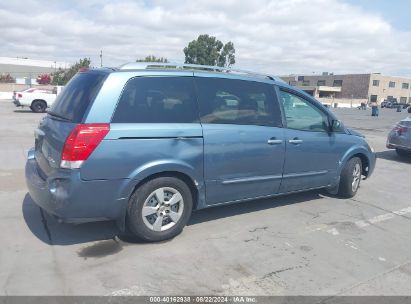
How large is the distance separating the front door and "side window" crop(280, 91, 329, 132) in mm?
224

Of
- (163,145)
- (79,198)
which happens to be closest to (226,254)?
(163,145)

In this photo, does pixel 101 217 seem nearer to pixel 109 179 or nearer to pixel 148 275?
pixel 109 179

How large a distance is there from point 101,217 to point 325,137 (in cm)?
341

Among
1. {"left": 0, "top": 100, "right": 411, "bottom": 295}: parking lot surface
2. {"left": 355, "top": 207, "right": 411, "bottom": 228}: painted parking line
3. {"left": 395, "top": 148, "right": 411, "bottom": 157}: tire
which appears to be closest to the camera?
{"left": 0, "top": 100, "right": 411, "bottom": 295}: parking lot surface

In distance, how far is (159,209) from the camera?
4129 mm

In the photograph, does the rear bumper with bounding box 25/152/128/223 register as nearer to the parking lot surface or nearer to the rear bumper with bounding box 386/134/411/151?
the parking lot surface

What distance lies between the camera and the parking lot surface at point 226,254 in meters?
3.34

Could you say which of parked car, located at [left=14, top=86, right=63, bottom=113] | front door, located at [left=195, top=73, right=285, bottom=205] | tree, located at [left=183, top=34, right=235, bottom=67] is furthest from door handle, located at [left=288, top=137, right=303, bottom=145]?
tree, located at [left=183, top=34, right=235, bottom=67]

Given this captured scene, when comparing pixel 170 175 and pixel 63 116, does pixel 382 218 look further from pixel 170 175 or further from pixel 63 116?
pixel 63 116

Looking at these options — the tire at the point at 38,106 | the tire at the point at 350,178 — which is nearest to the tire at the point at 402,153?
the tire at the point at 350,178

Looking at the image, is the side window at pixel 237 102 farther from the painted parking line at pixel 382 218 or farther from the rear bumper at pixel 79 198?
the painted parking line at pixel 382 218

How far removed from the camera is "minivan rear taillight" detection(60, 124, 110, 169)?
143 inches

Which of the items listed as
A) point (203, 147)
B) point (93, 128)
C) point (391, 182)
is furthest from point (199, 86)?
point (391, 182)

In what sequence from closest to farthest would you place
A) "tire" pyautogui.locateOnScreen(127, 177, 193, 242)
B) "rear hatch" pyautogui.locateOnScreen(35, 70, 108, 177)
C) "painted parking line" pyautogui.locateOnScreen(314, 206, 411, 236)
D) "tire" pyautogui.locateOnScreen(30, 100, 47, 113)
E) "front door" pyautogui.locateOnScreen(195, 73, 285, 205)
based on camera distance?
"rear hatch" pyautogui.locateOnScreen(35, 70, 108, 177) → "tire" pyautogui.locateOnScreen(127, 177, 193, 242) → "front door" pyautogui.locateOnScreen(195, 73, 285, 205) → "painted parking line" pyautogui.locateOnScreen(314, 206, 411, 236) → "tire" pyautogui.locateOnScreen(30, 100, 47, 113)
